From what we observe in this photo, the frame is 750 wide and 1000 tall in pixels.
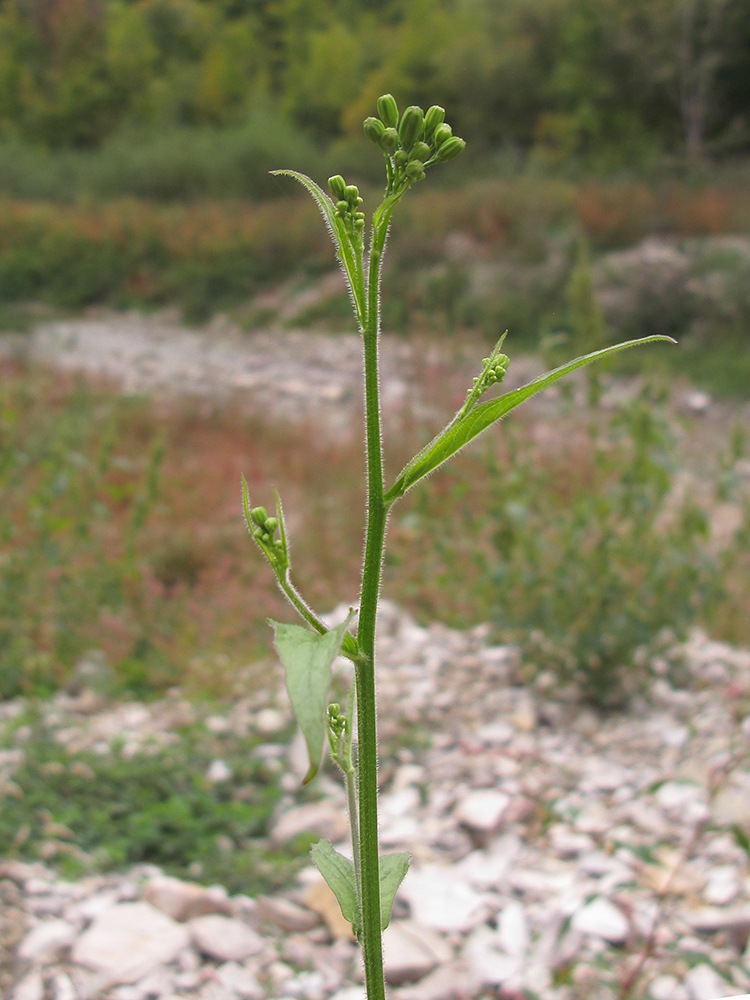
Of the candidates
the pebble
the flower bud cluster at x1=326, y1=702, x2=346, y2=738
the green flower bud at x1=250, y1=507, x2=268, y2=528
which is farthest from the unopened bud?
the pebble

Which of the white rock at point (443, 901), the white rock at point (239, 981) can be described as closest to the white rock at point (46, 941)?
the white rock at point (239, 981)

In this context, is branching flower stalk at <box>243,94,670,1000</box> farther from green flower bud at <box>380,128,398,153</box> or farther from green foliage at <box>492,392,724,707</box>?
green foliage at <box>492,392,724,707</box>

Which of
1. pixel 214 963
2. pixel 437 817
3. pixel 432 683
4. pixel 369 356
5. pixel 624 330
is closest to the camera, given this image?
pixel 369 356

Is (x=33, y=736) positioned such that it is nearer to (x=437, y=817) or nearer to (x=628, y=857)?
(x=437, y=817)

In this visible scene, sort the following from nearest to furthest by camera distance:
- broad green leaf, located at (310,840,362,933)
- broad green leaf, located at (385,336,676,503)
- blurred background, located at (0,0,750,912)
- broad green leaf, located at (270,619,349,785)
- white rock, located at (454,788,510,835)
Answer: broad green leaf, located at (270,619,349,785), broad green leaf, located at (385,336,676,503), broad green leaf, located at (310,840,362,933), white rock, located at (454,788,510,835), blurred background, located at (0,0,750,912)

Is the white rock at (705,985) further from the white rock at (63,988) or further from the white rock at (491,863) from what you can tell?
the white rock at (63,988)

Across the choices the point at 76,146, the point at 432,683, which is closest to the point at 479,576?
the point at 432,683

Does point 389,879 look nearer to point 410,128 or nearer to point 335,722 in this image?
point 335,722

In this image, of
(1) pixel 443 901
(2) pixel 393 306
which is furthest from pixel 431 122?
(2) pixel 393 306

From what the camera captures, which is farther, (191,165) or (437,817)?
(191,165)
